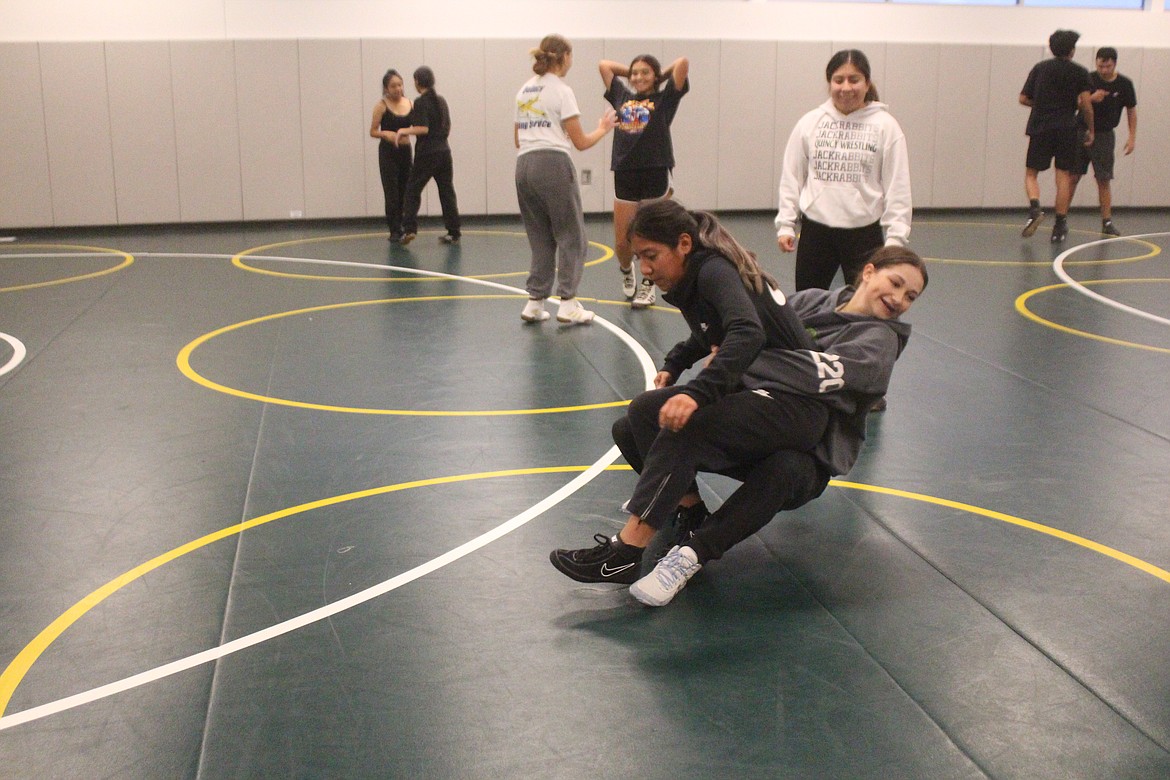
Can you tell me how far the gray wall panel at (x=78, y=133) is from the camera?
1226cm

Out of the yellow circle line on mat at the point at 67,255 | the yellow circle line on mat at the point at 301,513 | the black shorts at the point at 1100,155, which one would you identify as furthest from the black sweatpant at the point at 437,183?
the yellow circle line on mat at the point at 301,513

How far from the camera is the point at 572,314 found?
711cm

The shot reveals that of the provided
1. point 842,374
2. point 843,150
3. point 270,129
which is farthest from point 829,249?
point 270,129

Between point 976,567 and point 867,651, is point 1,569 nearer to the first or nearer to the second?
point 867,651

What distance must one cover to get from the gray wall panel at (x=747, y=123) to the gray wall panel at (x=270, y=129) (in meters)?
5.37

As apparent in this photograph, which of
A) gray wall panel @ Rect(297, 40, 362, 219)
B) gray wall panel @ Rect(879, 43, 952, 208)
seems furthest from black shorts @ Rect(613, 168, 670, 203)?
gray wall panel @ Rect(879, 43, 952, 208)

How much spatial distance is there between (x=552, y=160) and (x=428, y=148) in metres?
4.47

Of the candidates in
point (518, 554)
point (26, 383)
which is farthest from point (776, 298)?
point (26, 383)

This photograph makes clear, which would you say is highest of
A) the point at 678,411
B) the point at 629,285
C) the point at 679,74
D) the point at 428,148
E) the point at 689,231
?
the point at 679,74

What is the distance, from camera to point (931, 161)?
14.5 metres

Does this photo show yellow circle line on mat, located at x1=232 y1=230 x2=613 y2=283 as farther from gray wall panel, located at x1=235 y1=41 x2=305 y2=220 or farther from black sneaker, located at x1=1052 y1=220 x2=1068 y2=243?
black sneaker, located at x1=1052 y1=220 x2=1068 y2=243

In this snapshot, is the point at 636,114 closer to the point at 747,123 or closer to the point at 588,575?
the point at 588,575

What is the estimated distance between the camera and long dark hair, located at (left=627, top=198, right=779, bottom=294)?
3271 mm

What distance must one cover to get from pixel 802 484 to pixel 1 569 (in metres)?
2.59
